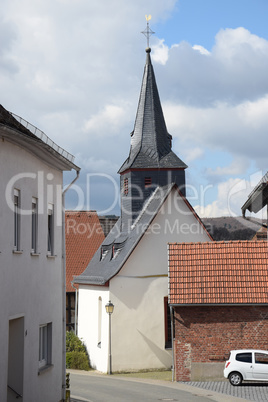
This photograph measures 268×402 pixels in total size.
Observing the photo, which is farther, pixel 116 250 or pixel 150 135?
pixel 150 135

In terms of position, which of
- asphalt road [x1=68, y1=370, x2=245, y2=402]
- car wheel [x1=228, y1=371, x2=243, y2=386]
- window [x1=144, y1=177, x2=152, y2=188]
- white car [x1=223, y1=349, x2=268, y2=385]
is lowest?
asphalt road [x1=68, y1=370, x2=245, y2=402]

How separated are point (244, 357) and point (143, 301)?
756 centimetres

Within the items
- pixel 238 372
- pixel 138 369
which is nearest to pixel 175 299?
pixel 238 372

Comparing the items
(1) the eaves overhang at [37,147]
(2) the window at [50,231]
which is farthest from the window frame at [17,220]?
(2) the window at [50,231]

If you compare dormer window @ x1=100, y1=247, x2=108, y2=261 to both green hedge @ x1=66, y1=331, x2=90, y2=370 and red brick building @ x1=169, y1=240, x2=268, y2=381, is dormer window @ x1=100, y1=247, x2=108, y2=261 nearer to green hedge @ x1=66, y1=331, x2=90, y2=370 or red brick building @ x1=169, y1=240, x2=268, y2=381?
green hedge @ x1=66, y1=331, x2=90, y2=370

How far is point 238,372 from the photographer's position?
1997 cm

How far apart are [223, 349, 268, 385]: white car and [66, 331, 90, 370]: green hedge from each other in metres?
10.0

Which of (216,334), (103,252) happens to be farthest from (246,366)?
(103,252)

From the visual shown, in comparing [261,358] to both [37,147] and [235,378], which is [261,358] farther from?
[37,147]

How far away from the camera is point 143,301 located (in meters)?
26.8

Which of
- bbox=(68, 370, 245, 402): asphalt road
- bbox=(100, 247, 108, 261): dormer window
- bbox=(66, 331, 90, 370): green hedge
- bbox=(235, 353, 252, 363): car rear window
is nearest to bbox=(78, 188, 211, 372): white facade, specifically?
bbox=(66, 331, 90, 370): green hedge

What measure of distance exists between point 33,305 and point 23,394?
200cm

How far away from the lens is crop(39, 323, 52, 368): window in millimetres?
15328

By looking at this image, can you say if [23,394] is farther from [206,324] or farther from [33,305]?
[206,324]
